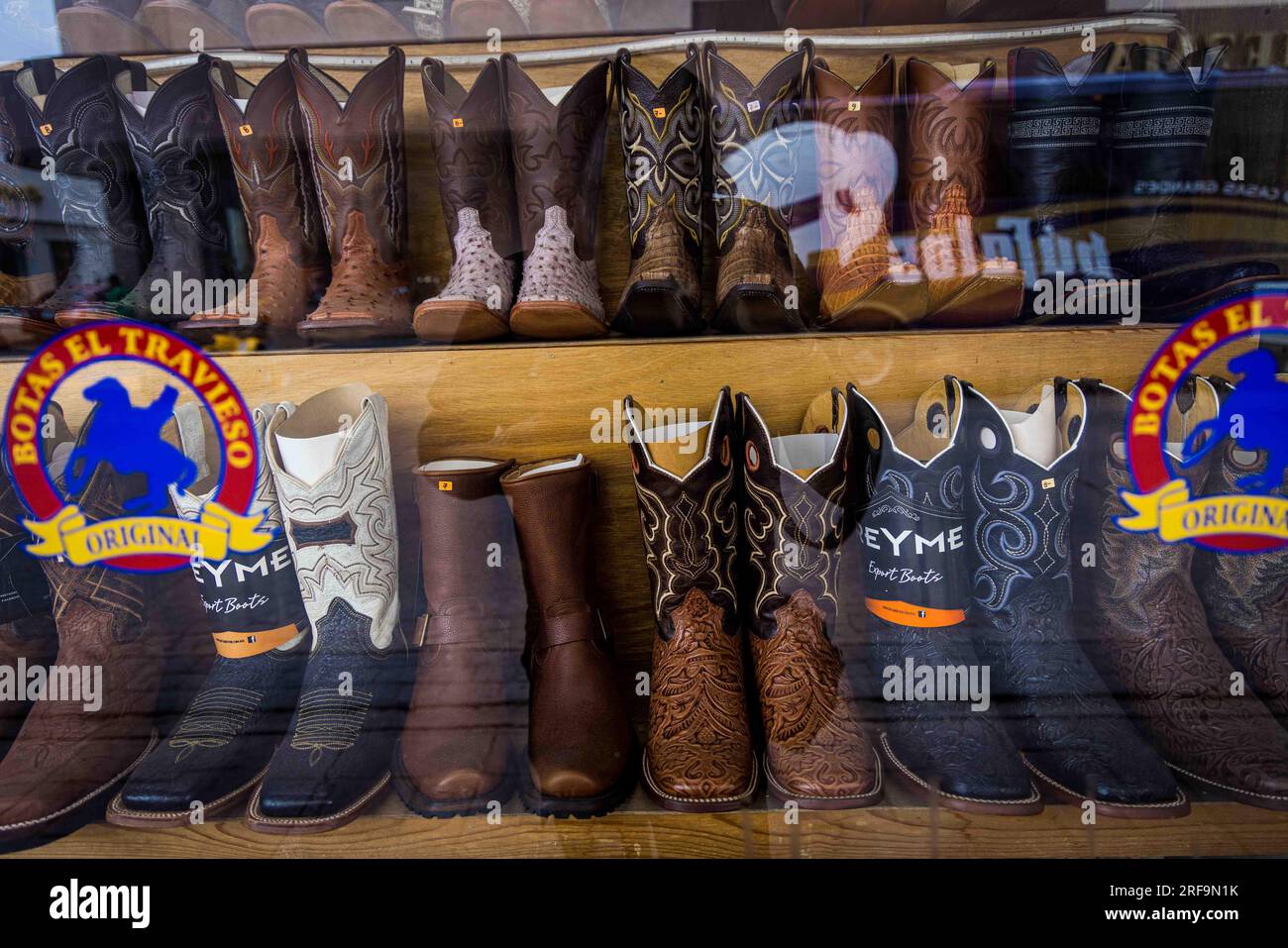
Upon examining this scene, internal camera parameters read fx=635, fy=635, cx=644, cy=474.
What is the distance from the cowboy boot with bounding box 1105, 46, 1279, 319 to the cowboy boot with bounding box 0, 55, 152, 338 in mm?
1796

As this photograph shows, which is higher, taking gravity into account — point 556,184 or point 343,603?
point 556,184

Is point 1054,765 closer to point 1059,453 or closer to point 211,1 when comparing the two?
point 1059,453

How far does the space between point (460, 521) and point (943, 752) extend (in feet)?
2.90

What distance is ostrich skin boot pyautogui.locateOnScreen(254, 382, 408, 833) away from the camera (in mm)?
1021

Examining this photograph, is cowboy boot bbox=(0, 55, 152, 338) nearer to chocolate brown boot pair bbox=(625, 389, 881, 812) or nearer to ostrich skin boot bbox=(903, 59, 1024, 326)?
chocolate brown boot pair bbox=(625, 389, 881, 812)

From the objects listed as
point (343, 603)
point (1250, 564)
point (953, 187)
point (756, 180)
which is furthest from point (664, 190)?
point (1250, 564)

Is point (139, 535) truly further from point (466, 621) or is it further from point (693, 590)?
point (693, 590)

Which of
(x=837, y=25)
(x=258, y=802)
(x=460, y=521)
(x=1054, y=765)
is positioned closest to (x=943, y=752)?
(x=1054, y=765)

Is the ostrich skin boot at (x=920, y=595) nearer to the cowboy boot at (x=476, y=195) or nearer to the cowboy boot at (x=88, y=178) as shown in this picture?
the cowboy boot at (x=476, y=195)

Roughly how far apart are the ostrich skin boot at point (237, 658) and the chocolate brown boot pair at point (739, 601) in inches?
25.7

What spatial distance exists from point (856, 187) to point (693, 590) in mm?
801

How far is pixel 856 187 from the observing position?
3.85ft

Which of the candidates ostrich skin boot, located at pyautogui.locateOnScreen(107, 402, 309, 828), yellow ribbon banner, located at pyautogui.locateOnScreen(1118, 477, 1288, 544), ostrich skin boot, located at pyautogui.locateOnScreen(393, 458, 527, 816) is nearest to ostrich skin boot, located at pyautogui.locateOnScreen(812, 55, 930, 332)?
yellow ribbon banner, located at pyautogui.locateOnScreen(1118, 477, 1288, 544)

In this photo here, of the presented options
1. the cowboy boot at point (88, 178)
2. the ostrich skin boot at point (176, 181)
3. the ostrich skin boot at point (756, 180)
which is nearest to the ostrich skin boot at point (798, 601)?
the ostrich skin boot at point (756, 180)
